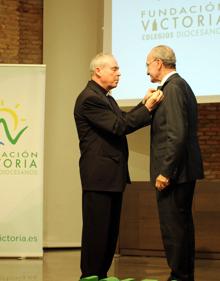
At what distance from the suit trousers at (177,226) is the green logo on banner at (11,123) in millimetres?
2164

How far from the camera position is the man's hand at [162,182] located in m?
3.26

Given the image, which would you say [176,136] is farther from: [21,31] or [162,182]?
[21,31]

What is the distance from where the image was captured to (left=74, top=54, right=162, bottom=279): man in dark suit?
3.35 meters

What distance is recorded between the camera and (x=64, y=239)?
6.18 m

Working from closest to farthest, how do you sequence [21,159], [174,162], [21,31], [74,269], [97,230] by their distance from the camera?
[174,162]
[97,230]
[74,269]
[21,159]
[21,31]

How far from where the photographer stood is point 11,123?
5.22 m

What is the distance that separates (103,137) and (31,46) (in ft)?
10.3

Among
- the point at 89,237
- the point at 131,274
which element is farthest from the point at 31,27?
the point at 89,237

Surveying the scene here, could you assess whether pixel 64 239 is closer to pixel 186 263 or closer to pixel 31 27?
pixel 31 27

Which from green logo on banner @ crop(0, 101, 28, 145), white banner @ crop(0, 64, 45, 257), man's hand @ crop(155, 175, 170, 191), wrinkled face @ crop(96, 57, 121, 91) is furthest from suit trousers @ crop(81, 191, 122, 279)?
green logo on banner @ crop(0, 101, 28, 145)

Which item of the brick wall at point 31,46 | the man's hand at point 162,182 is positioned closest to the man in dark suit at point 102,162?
the man's hand at point 162,182

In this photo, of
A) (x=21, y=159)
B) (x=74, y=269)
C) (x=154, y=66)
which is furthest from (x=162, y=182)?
(x=21, y=159)

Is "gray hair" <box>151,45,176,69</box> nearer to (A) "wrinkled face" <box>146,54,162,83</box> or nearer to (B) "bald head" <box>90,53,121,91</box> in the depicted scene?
(A) "wrinkled face" <box>146,54,162,83</box>

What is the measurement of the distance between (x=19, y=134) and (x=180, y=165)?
2.24 m
